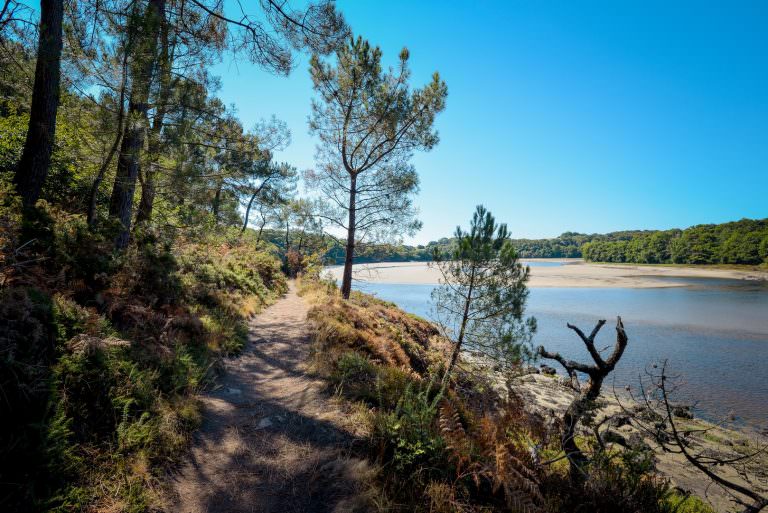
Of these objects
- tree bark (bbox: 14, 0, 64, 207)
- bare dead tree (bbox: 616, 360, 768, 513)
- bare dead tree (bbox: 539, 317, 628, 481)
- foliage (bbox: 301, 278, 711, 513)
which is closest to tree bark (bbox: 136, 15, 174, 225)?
tree bark (bbox: 14, 0, 64, 207)

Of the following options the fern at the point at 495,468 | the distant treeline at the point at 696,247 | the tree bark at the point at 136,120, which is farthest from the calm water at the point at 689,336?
the distant treeline at the point at 696,247

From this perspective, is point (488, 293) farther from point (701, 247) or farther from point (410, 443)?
point (701, 247)

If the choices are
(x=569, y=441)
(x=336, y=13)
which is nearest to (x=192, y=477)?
(x=569, y=441)

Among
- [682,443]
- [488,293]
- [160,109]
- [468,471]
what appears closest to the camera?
[468,471]

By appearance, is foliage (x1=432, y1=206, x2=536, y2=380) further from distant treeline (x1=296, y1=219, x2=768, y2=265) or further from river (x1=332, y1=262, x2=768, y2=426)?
distant treeline (x1=296, y1=219, x2=768, y2=265)

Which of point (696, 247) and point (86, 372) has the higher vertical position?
point (696, 247)

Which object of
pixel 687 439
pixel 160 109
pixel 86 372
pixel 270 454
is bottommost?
pixel 687 439

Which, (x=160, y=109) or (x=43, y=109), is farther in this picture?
(x=160, y=109)

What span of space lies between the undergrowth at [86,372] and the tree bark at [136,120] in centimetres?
130

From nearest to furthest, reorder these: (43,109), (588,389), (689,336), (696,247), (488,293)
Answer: (588,389) → (43,109) → (488,293) → (689,336) → (696,247)

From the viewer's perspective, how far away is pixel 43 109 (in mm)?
6047

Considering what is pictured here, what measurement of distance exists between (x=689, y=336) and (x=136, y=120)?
27.5m

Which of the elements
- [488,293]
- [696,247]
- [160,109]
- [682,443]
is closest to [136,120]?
[160,109]

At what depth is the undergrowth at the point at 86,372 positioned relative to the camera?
2.42 m
